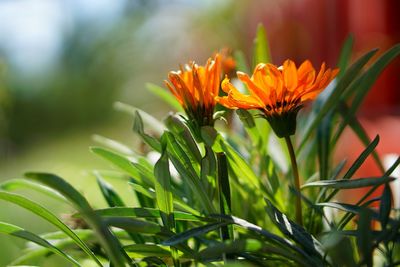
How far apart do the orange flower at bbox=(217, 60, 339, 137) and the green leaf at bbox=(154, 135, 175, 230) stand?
0.21 ft

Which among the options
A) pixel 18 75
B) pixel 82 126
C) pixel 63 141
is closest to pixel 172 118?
pixel 63 141

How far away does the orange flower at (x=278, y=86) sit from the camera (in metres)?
0.44

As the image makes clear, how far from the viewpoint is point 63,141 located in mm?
3965

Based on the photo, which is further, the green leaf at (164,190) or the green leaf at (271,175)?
the green leaf at (271,175)

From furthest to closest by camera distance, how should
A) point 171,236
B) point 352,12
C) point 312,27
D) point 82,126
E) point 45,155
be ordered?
1. point 82,126
2. point 45,155
3. point 312,27
4. point 352,12
5. point 171,236

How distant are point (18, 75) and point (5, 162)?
13.2 feet

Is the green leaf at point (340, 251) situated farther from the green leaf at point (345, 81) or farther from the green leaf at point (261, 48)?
the green leaf at point (261, 48)

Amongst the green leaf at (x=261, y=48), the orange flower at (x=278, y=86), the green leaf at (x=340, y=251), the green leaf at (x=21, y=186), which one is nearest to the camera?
the green leaf at (x=340, y=251)

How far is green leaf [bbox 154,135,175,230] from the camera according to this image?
1.45 feet

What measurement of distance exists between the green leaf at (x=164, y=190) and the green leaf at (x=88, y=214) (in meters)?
0.06

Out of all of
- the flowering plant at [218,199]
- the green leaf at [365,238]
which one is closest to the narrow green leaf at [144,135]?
the flowering plant at [218,199]

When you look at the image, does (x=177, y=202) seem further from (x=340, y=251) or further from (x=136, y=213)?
(x=340, y=251)

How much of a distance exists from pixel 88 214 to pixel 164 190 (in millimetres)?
113

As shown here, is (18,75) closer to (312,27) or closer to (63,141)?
(63,141)
